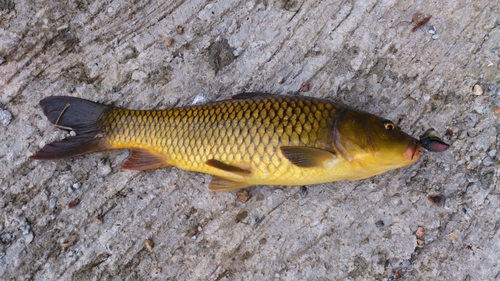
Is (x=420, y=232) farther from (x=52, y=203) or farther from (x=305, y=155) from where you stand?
(x=52, y=203)

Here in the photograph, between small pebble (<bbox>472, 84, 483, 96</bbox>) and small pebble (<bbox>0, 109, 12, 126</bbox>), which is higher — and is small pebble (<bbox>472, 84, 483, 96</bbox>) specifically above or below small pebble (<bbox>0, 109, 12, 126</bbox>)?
above

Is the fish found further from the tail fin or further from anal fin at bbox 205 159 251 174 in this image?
the tail fin

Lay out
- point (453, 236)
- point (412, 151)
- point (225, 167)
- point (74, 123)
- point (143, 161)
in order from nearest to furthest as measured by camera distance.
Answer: point (412, 151)
point (225, 167)
point (453, 236)
point (143, 161)
point (74, 123)

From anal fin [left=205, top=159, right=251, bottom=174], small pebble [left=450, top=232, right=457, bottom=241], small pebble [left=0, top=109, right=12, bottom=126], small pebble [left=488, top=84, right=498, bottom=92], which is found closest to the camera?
anal fin [left=205, top=159, right=251, bottom=174]

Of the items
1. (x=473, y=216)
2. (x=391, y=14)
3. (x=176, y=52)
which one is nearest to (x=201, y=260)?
(x=176, y=52)

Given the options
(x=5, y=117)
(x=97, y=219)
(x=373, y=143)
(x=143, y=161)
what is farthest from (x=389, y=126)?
(x=5, y=117)

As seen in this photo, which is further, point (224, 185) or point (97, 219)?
point (97, 219)

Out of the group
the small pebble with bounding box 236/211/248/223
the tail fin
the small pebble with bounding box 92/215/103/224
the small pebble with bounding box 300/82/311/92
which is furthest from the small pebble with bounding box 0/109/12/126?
the small pebble with bounding box 300/82/311/92
